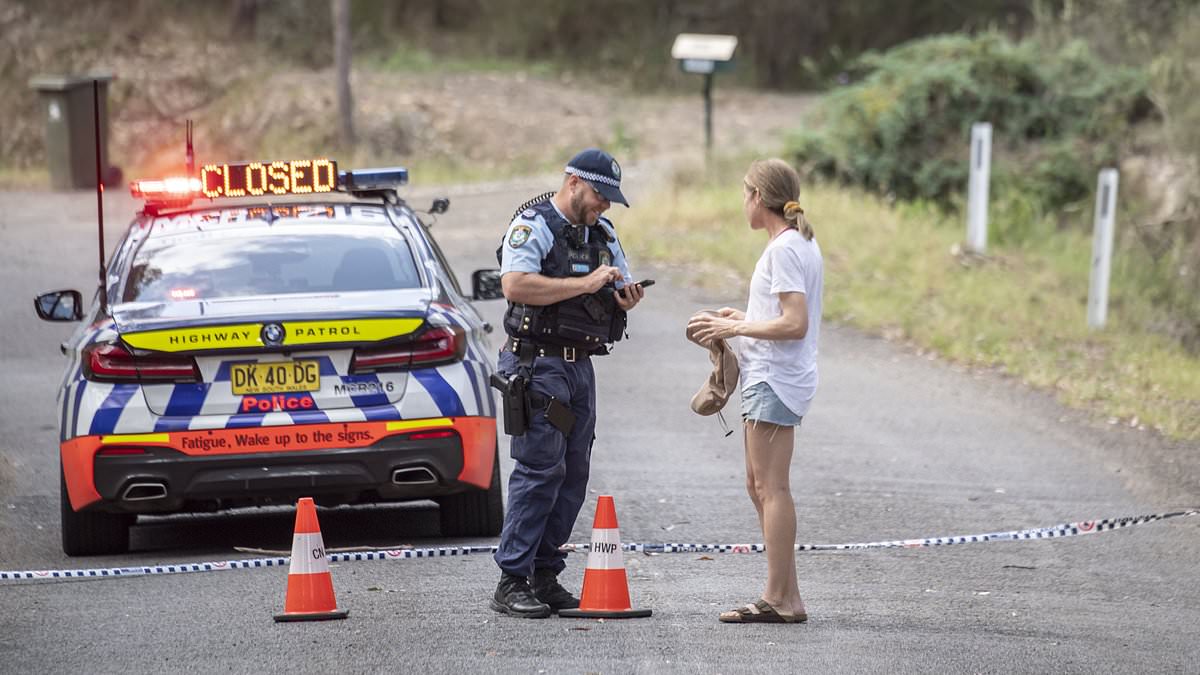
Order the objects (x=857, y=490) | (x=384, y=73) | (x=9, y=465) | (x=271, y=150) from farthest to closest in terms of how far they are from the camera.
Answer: (x=384, y=73) → (x=271, y=150) → (x=9, y=465) → (x=857, y=490)

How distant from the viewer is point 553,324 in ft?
20.4

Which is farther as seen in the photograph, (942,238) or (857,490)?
(942,238)

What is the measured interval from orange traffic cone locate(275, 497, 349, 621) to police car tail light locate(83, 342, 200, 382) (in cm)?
120

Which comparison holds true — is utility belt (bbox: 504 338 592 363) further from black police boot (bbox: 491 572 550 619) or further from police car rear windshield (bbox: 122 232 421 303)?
police car rear windshield (bbox: 122 232 421 303)

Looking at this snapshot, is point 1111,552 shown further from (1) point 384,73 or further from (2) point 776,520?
(1) point 384,73

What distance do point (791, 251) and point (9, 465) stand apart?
5.66 m

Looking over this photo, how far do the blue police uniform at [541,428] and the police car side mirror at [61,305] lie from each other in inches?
112

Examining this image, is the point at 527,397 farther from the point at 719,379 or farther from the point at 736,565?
the point at 736,565

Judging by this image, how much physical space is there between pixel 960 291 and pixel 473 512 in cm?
893

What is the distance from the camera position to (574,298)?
6.23m

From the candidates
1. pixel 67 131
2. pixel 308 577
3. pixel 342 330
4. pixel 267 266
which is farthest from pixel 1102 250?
A: pixel 67 131

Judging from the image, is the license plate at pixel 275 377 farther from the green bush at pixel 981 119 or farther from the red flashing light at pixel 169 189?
the green bush at pixel 981 119

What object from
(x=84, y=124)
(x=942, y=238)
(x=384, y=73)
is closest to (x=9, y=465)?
(x=942, y=238)

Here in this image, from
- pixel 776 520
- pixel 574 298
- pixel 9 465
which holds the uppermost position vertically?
pixel 574 298
